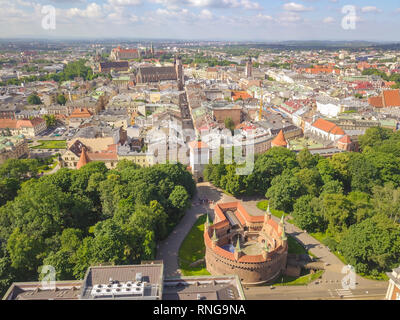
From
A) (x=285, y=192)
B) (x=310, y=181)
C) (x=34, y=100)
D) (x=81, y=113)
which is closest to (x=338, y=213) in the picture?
(x=285, y=192)

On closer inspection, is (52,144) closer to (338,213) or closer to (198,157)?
(198,157)

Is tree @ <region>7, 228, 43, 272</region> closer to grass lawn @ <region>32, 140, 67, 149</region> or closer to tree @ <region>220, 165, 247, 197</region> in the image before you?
tree @ <region>220, 165, 247, 197</region>

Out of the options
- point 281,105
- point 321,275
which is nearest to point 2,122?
point 281,105

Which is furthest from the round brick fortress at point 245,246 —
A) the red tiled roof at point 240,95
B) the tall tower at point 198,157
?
the red tiled roof at point 240,95

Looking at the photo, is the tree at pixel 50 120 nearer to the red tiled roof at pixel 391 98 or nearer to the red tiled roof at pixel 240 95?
the red tiled roof at pixel 240 95

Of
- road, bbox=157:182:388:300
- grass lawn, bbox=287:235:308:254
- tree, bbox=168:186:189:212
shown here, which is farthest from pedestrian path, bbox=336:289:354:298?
tree, bbox=168:186:189:212
